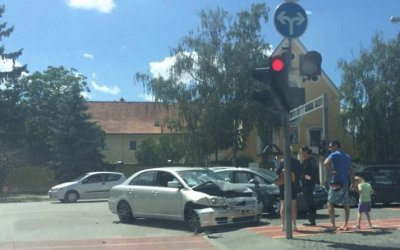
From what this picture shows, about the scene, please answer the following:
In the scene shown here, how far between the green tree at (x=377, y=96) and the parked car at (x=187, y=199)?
Answer: 90.6 ft

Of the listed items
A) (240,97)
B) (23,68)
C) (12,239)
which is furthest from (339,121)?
(12,239)

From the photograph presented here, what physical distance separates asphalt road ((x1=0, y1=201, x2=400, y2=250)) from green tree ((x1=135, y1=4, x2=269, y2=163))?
23.9m

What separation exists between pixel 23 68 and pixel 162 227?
39748 mm

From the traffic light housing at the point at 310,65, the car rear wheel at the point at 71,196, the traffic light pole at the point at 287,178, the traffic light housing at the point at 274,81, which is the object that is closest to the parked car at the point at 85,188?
the car rear wheel at the point at 71,196

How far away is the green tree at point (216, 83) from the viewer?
136ft

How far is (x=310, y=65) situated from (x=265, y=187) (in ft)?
22.1

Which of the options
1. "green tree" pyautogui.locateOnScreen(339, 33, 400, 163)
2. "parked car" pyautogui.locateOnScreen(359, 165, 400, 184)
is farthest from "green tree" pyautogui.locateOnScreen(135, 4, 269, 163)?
"parked car" pyautogui.locateOnScreen(359, 165, 400, 184)

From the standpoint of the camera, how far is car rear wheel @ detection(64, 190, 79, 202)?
98.0 feet

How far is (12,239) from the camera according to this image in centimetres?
1360

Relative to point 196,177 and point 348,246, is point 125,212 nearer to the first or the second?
point 196,177

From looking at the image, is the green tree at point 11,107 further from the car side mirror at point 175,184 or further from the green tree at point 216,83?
the car side mirror at point 175,184

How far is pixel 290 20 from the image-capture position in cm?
1077

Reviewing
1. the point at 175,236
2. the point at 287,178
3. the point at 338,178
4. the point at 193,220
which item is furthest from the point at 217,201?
the point at 338,178

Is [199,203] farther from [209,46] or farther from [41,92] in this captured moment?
[41,92]
